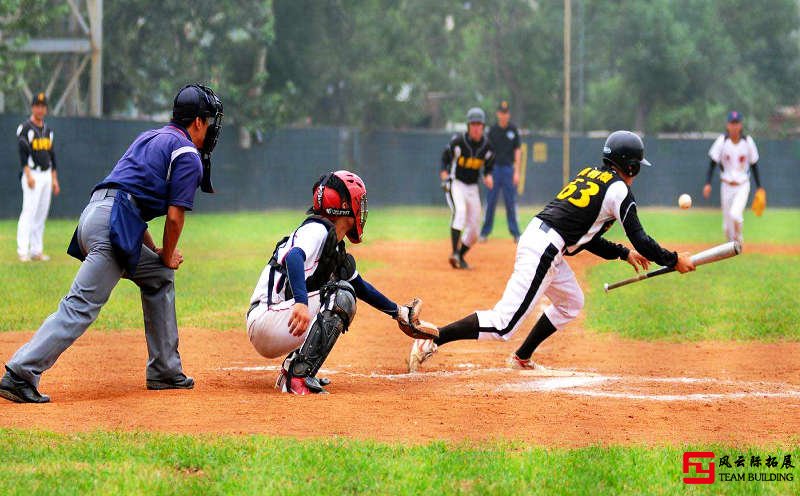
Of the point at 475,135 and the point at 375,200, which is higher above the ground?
the point at 475,135

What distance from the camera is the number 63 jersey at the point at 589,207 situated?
822 centimetres

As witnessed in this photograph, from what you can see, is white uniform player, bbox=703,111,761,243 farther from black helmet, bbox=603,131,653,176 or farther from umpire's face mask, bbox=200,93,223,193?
umpire's face mask, bbox=200,93,223,193

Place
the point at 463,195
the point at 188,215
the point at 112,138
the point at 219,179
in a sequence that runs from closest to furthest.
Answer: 1. the point at 463,195
2. the point at 112,138
3. the point at 188,215
4. the point at 219,179

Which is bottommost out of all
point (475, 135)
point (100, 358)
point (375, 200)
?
point (375, 200)

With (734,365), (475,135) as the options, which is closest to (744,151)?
(475,135)

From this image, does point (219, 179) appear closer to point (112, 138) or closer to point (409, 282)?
point (112, 138)

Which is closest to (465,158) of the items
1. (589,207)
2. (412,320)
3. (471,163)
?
(471,163)

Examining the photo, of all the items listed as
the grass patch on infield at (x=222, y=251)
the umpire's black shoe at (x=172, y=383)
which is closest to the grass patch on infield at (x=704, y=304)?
the grass patch on infield at (x=222, y=251)

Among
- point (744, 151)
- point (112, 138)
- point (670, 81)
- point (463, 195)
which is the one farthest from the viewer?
point (670, 81)

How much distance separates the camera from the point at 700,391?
8023mm

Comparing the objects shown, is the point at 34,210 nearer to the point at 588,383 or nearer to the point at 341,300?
the point at 341,300

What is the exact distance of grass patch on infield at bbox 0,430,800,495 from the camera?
516 centimetres

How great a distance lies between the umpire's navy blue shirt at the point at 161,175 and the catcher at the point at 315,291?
0.72 meters

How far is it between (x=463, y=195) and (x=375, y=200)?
22.1 m
